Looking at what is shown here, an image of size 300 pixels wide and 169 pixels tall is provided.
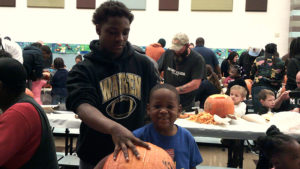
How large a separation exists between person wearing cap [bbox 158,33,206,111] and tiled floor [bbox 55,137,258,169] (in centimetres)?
111

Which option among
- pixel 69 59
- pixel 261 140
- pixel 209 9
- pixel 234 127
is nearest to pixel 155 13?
pixel 209 9

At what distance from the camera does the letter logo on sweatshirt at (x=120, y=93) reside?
1688 mm

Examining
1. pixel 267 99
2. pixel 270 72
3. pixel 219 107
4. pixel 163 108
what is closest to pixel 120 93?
pixel 163 108

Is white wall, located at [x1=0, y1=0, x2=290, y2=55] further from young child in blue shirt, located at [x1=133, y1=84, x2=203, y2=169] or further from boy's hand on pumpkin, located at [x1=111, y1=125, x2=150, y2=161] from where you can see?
boy's hand on pumpkin, located at [x1=111, y1=125, x2=150, y2=161]

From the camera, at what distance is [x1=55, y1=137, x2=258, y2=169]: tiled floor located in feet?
15.7

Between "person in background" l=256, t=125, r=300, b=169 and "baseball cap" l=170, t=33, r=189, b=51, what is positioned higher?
"baseball cap" l=170, t=33, r=189, b=51

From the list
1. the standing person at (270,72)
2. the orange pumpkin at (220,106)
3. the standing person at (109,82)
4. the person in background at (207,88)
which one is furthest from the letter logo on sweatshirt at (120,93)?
the standing person at (270,72)

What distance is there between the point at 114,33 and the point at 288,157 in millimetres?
1457

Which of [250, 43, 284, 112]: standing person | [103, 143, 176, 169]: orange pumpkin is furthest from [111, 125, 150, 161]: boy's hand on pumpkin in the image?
[250, 43, 284, 112]: standing person

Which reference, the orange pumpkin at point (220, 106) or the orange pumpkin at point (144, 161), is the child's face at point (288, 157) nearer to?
the orange pumpkin at point (144, 161)

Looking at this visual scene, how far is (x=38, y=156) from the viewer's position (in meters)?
1.74

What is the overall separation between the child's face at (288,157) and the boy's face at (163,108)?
89 centimetres

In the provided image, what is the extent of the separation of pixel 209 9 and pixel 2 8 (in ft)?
28.7

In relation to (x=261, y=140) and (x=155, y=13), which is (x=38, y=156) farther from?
(x=155, y=13)
